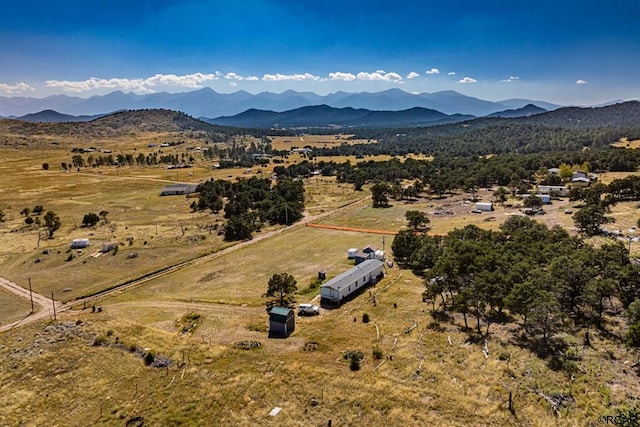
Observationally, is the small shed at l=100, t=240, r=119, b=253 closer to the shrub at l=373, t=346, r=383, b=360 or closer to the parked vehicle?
the parked vehicle

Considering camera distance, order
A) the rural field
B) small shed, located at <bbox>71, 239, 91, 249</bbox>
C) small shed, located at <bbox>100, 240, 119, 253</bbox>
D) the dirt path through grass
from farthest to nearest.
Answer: small shed, located at <bbox>71, 239, 91, 249</bbox>
small shed, located at <bbox>100, 240, 119, 253</bbox>
the dirt path through grass
the rural field

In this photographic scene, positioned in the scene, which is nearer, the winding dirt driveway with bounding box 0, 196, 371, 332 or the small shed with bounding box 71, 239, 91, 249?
the winding dirt driveway with bounding box 0, 196, 371, 332

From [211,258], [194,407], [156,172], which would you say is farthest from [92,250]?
[156,172]

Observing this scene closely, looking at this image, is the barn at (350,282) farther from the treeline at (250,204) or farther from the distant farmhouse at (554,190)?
the distant farmhouse at (554,190)

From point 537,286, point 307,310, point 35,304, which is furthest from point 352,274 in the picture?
point 35,304

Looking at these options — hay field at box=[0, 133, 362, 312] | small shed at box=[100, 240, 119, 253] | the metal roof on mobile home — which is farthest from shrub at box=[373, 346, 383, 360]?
small shed at box=[100, 240, 119, 253]

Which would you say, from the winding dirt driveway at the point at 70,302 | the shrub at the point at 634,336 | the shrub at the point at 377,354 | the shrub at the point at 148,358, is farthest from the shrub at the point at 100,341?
the shrub at the point at 634,336
